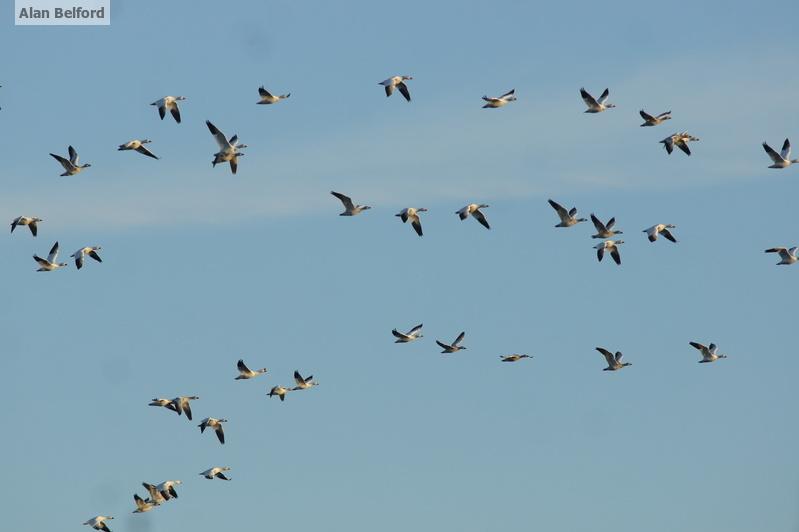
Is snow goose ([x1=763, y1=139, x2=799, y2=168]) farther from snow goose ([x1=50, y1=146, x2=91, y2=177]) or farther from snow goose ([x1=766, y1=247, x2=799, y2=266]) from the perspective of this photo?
snow goose ([x1=50, y1=146, x2=91, y2=177])

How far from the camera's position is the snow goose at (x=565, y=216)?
347 feet

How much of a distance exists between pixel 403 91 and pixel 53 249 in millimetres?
20489

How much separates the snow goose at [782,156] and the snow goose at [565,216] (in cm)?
1010

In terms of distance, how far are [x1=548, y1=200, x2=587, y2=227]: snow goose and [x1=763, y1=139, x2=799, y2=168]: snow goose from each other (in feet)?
33.1

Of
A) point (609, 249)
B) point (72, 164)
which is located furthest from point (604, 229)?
point (72, 164)

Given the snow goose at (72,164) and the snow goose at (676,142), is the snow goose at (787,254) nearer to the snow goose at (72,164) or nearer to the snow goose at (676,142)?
the snow goose at (676,142)

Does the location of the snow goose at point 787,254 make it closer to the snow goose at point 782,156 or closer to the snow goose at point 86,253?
the snow goose at point 782,156

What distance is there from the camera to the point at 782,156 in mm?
106562

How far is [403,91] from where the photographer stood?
10500 cm

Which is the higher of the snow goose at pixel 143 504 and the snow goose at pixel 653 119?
the snow goose at pixel 653 119

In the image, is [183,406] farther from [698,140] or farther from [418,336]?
[698,140]

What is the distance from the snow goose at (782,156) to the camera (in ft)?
347

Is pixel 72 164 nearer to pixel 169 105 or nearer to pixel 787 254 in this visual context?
pixel 169 105

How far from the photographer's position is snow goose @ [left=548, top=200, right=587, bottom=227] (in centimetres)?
10562
